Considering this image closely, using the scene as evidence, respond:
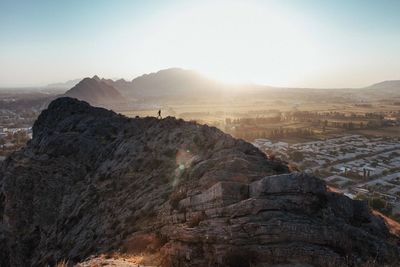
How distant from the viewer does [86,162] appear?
114ft

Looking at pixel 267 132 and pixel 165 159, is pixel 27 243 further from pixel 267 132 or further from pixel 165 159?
pixel 267 132

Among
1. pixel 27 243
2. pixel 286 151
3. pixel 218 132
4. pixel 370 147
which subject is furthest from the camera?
pixel 370 147

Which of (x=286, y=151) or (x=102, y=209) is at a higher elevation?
(x=102, y=209)

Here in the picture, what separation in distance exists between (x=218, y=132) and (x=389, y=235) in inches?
500

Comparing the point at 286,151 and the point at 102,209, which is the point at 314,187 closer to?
the point at 102,209

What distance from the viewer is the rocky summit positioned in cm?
1456

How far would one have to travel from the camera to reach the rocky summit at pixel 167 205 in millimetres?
14562

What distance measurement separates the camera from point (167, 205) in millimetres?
20547

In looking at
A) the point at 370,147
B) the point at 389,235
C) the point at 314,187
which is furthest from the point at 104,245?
the point at 370,147

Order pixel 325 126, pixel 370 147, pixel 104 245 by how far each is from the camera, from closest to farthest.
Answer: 1. pixel 104 245
2. pixel 370 147
3. pixel 325 126

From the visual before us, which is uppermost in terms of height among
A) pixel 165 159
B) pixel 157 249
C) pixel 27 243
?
pixel 165 159

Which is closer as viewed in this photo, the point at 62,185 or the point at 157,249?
the point at 157,249

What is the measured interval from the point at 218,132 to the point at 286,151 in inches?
3367

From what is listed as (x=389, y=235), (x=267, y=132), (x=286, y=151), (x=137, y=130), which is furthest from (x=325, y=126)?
(x=389, y=235)
